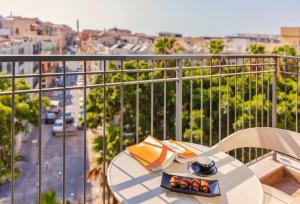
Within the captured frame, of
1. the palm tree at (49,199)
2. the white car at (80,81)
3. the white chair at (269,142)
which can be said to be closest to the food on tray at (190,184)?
the white chair at (269,142)

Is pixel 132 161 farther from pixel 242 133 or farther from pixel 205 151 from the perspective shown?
pixel 242 133

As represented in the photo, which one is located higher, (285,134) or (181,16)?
(181,16)

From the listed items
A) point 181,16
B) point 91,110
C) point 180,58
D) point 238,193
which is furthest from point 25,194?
point 181,16

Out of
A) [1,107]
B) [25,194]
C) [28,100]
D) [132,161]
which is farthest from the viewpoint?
[25,194]

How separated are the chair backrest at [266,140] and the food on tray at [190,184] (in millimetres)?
690

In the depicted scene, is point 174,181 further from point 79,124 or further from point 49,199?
point 79,124

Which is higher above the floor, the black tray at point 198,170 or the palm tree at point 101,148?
the black tray at point 198,170

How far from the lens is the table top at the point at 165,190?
1.09 m

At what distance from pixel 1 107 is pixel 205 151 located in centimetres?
904

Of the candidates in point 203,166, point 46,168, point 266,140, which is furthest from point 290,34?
point 203,166

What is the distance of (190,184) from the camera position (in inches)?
44.2

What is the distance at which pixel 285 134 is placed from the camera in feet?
6.25

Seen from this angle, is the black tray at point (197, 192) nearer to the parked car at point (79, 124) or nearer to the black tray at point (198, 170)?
the black tray at point (198, 170)

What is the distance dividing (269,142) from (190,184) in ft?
3.47
